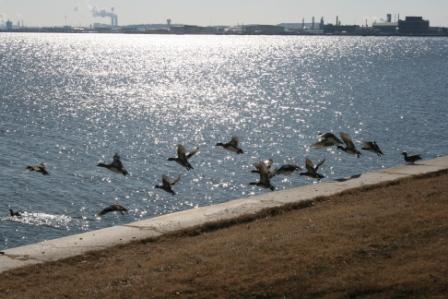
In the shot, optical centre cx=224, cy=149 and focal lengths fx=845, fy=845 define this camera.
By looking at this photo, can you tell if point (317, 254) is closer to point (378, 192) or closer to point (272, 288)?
point (272, 288)

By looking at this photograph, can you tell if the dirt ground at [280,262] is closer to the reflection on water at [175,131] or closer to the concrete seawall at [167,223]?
the concrete seawall at [167,223]

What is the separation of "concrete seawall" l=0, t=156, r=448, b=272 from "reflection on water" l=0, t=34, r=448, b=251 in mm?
8858

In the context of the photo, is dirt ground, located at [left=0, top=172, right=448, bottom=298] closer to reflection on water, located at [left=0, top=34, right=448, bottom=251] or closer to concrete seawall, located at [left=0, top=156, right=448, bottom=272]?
concrete seawall, located at [left=0, top=156, right=448, bottom=272]

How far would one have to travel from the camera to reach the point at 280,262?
11281mm

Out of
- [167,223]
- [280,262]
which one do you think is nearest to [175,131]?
[167,223]

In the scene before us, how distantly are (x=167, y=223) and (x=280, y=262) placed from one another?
446 centimetres

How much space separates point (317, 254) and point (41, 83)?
99.4m

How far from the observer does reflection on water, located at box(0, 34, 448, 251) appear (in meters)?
30.9

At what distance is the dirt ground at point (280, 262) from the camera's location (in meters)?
10.2

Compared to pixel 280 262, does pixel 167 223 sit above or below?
below

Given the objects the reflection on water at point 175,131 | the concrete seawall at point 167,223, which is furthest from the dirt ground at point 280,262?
the reflection on water at point 175,131

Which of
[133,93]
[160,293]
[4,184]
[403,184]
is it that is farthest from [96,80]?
[160,293]

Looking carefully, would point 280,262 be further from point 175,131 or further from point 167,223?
point 175,131

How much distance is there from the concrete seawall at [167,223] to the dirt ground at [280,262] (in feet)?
1.22
